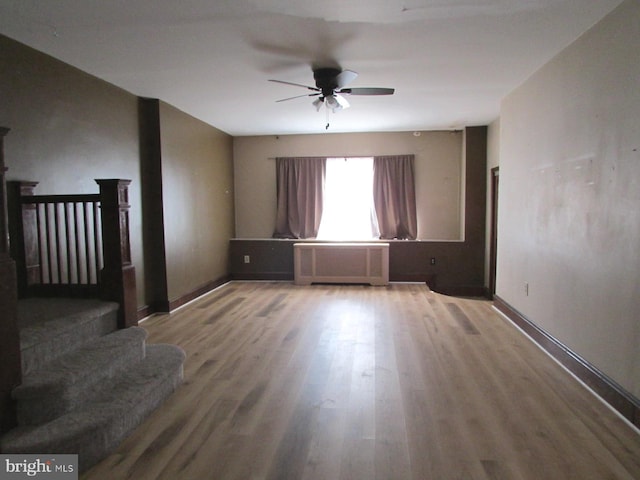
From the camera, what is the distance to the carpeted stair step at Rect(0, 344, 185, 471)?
1.89m

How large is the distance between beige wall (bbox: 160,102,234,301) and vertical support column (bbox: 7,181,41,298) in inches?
67.9

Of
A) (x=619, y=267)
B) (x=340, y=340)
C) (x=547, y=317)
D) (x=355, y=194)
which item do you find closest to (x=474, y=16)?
(x=619, y=267)

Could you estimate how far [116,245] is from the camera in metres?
2.91

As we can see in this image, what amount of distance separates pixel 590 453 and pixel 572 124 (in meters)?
2.28

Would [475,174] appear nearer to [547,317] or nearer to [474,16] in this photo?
[547,317]

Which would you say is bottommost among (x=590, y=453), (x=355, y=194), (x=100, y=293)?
(x=590, y=453)

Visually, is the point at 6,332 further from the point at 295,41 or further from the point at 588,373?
the point at 588,373

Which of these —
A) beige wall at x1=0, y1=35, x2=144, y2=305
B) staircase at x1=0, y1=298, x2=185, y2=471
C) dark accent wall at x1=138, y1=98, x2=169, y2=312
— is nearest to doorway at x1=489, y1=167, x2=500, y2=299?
dark accent wall at x1=138, y1=98, x2=169, y2=312

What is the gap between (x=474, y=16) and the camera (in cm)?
264

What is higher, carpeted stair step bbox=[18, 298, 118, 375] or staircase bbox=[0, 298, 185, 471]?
carpeted stair step bbox=[18, 298, 118, 375]

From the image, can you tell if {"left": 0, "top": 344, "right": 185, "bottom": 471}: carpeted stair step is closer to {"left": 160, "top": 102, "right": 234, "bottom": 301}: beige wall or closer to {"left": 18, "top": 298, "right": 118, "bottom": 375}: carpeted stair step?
{"left": 18, "top": 298, "right": 118, "bottom": 375}: carpeted stair step

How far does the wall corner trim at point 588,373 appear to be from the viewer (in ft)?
7.58

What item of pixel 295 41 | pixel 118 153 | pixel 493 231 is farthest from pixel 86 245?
A: pixel 493 231

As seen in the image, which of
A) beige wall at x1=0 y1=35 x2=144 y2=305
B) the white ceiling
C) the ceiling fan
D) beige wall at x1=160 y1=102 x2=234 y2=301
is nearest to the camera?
the white ceiling
